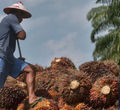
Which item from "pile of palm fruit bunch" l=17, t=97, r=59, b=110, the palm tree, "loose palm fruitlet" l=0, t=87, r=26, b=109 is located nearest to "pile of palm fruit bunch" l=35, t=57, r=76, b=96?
"loose palm fruitlet" l=0, t=87, r=26, b=109

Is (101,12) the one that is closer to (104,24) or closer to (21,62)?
(104,24)

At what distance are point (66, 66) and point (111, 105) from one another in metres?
1.76

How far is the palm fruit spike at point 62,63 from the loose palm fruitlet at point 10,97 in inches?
48.8

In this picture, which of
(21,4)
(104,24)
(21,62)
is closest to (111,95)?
(21,62)

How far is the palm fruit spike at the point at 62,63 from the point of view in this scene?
19.2ft

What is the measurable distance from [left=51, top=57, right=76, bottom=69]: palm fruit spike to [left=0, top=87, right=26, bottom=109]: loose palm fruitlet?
48.8 inches

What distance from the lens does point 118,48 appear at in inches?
634

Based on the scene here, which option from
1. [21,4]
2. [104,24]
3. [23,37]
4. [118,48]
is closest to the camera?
[23,37]

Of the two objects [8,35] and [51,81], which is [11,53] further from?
[51,81]

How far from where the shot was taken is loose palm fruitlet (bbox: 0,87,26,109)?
4.73 meters

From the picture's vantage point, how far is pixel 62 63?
5.89m

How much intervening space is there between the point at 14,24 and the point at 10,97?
135cm

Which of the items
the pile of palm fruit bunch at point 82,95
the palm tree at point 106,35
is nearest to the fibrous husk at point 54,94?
the pile of palm fruit bunch at point 82,95

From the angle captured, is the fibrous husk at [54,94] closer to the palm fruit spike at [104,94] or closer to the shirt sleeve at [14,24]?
the palm fruit spike at [104,94]
